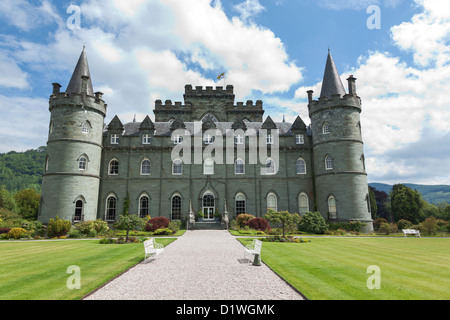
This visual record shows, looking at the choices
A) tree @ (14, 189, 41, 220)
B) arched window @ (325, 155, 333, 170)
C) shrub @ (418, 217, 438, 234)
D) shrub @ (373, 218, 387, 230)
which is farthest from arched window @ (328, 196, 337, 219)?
tree @ (14, 189, 41, 220)

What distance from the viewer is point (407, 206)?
38.1m

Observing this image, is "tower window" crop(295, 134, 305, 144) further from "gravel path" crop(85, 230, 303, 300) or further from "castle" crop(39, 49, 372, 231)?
"gravel path" crop(85, 230, 303, 300)

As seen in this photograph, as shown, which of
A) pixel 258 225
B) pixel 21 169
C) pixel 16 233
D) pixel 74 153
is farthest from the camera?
pixel 21 169

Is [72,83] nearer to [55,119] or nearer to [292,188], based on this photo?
[55,119]

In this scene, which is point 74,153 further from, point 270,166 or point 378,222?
point 378,222

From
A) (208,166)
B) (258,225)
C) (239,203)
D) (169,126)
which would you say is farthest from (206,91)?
(258,225)

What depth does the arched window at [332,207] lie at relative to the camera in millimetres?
29664

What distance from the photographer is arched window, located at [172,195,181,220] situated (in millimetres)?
31891

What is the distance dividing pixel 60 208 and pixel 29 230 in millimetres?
3798

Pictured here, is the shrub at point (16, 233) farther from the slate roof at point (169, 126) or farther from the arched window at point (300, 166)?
the arched window at point (300, 166)

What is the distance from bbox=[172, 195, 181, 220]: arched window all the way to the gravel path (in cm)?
2027

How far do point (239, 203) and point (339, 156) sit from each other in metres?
12.7

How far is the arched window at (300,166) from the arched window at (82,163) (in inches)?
974

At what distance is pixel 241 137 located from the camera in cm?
3438
